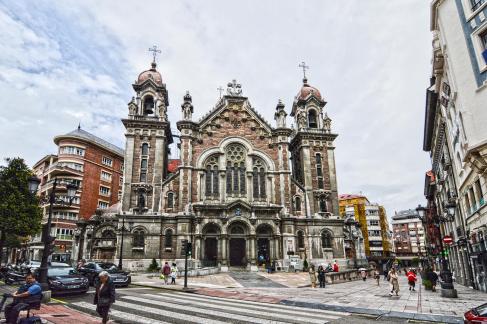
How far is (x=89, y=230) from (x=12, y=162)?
10.4 metres

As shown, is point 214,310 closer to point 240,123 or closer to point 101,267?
point 101,267

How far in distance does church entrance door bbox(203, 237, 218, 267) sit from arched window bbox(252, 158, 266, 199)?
7032 mm

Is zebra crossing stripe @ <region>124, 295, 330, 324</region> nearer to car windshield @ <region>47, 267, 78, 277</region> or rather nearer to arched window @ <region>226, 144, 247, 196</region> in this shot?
car windshield @ <region>47, 267, 78, 277</region>

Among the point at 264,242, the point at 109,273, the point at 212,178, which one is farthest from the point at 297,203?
the point at 109,273

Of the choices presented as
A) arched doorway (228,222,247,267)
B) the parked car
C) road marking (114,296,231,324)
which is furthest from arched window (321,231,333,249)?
the parked car

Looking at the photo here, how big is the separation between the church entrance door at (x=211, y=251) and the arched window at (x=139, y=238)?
6.72 m

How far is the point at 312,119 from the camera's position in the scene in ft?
145

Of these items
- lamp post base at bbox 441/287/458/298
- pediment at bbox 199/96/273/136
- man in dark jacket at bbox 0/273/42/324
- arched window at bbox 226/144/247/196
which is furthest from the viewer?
pediment at bbox 199/96/273/136

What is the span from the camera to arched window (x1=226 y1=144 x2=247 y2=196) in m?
37.8

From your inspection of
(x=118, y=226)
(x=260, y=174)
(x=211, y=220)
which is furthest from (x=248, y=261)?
(x=118, y=226)

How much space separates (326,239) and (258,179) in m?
10.6

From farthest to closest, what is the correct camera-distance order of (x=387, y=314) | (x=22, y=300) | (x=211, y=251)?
1. (x=211, y=251)
2. (x=387, y=314)
3. (x=22, y=300)

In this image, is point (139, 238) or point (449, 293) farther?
point (139, 238)

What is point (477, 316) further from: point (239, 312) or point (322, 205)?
point (322, 205)
